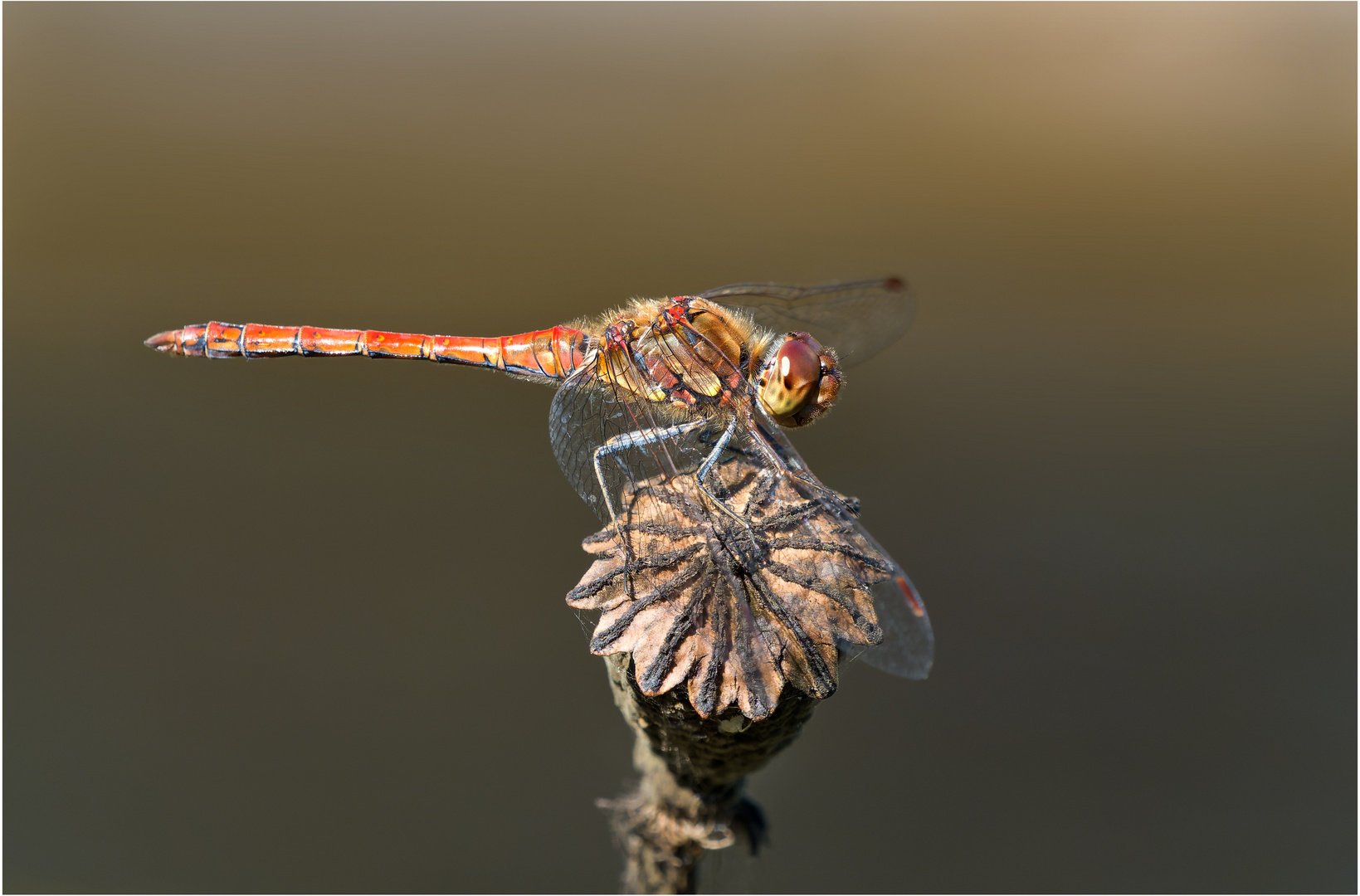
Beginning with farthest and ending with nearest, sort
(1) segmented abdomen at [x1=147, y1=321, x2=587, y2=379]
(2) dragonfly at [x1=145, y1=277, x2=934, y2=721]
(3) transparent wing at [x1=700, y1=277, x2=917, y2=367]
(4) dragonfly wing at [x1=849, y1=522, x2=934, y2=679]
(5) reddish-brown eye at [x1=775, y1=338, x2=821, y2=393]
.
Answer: (3) transparent wing at [x1=700, y1=277, x2=917, y2=367] < (1) segmented abdomen at [x1=147, y1=321, x2=587, y2=379] < (5) reddish-brown eye at [x1=775, y1=338, x2=821, y2=393] < (4) dragonfly wing at [x1=849, y1=522, x2=934, y2=679] < (2) dragonfly at [x1=145, y1=277, x2=934, y2=721]

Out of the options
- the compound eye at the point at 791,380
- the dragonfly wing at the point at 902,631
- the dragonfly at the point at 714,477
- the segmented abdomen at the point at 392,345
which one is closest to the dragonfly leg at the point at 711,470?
the dragonfly at the point at 714,477

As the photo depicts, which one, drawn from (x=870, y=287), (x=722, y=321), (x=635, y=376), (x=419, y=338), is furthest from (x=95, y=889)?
(x=870, y=287)

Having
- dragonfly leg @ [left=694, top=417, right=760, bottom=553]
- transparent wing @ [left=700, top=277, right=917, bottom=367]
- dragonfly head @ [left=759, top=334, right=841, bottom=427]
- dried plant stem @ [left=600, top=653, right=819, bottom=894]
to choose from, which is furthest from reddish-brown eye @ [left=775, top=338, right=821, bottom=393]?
dried plant stem @ [left=600, top=653, right=819, bottom=894]

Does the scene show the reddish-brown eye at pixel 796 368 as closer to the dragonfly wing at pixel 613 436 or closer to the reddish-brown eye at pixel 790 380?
the reddish-brown eye at pixel 790 380

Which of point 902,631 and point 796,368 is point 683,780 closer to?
point 902,631

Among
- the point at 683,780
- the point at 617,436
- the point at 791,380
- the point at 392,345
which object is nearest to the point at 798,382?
the point at 791,380

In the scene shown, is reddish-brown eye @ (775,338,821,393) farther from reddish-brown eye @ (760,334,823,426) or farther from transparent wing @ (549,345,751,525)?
transparent wing @ (549,345,751,525)

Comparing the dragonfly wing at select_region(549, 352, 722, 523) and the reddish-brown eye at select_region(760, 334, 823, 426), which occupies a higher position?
the reddish-brown eye at select_region(760, 334, 823, 426)
